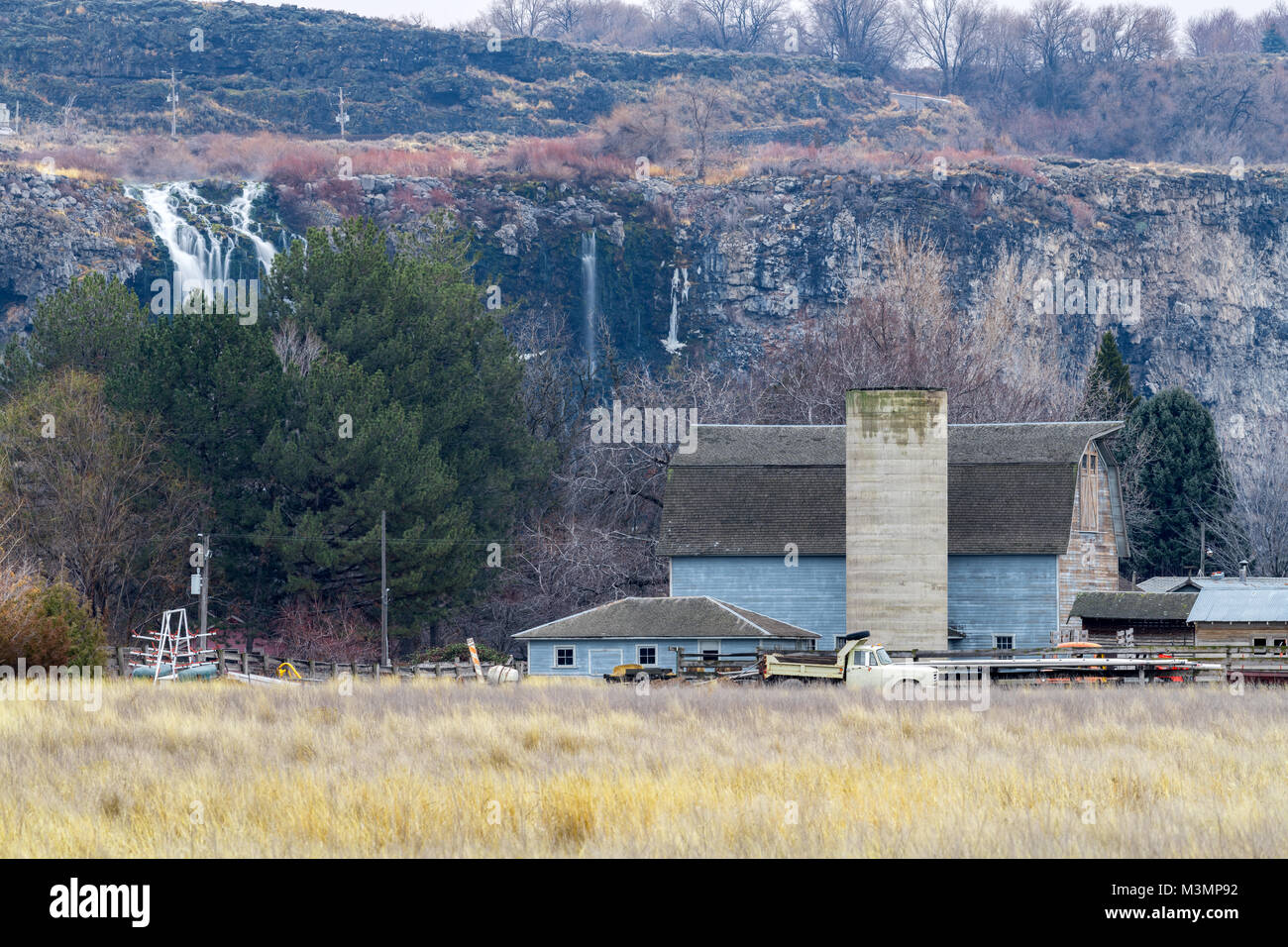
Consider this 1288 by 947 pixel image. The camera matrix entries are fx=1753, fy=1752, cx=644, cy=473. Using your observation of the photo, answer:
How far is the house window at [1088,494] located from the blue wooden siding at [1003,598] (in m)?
2.34

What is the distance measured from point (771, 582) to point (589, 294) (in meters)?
56.3

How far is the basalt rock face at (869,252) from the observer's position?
110 meters

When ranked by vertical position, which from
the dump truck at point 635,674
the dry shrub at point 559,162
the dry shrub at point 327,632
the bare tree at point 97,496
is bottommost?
the dry shrub at point 327,632

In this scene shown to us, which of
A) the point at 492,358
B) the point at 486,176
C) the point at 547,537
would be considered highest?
the point at 486,176

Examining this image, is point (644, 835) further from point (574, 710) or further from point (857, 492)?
point (857, 492)

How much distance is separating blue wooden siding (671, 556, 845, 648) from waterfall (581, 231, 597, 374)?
51.1m

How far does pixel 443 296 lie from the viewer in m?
68.4

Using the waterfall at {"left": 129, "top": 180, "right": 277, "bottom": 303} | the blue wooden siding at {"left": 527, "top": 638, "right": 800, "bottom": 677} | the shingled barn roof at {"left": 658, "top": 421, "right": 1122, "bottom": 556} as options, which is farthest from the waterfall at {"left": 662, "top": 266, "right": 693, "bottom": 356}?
the blue wooden siding at {"left": 527, "top": 638, "right": 800, "bottom": 677}

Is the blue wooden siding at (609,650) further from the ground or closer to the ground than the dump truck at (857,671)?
closer to the ground

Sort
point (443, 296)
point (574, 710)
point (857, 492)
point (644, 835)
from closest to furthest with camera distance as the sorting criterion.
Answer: point (644, 835) → point (574, 710) → point (857, 492) → point (443, 296)

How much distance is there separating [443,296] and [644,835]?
178 ft

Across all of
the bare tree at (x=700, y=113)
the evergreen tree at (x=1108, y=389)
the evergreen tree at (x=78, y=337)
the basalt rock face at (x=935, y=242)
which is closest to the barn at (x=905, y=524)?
the evergreen tree at (x=1108, y=389)

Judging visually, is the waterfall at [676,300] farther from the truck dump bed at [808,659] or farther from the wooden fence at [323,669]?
the truck dump bed at [808,659]

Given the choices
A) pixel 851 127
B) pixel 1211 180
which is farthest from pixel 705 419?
pixel 851 127
